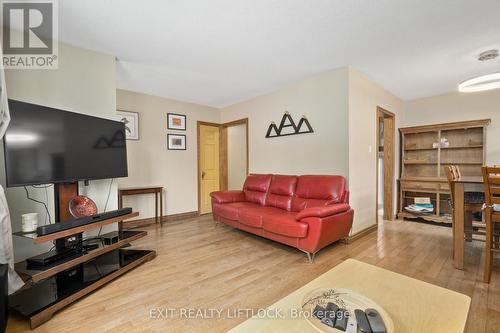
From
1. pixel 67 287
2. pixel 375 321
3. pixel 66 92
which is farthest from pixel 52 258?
pixel 375 321

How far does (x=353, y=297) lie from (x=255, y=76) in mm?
3138

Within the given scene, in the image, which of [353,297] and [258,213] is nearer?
[353,297]

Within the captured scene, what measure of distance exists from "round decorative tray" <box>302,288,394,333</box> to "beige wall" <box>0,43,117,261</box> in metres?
2.52

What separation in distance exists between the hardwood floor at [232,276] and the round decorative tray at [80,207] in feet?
2.37

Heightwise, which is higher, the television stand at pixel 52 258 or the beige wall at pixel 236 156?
the beige wall at pixel 236 156

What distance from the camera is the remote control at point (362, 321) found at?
918 millimetres

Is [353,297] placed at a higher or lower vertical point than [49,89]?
lower

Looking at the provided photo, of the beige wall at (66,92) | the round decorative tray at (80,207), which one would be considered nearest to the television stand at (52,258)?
the round decorative tray at (80,207)

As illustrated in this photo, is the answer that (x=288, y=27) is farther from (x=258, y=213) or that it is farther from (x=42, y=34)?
(x=42, y=34)

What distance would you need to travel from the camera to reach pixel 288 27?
219 centimetres

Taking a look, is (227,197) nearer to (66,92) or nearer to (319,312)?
(66,92)

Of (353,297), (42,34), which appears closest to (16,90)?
(42,34)

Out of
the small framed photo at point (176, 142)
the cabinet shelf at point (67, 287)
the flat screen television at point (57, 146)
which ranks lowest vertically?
the cabinet shelf at point (67, 287)
